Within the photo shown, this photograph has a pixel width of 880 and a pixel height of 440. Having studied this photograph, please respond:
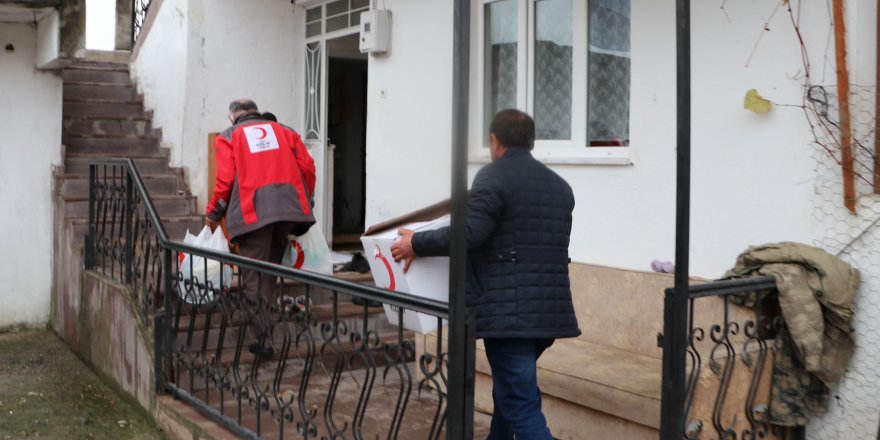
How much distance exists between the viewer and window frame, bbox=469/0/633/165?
625 centimetres

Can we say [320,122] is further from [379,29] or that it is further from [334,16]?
[379,29]

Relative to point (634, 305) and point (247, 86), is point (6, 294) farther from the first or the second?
point (634, 305)

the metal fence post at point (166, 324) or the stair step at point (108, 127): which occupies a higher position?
the stair step at point (108, 127)

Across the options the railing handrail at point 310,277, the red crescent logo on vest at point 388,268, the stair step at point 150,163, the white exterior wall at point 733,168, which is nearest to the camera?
the railing handrail at point 310,277

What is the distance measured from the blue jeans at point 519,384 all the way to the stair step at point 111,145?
22.6ft

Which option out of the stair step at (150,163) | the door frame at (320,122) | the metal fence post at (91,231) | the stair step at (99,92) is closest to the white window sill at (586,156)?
the door frame at (320,122)

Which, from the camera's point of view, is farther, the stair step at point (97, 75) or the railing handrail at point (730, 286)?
the stair step at point (97, 75)

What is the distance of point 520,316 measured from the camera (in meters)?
3.97

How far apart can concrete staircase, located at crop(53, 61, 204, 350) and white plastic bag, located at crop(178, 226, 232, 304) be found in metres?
2.08

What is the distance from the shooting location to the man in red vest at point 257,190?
629cm

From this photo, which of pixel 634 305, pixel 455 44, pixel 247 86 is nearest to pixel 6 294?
pixel 247 86

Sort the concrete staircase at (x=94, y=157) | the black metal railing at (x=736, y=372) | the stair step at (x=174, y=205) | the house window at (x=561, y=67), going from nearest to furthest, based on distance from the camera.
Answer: the black metal railing at (x=736, y=372) < the house window at (x=561, y=67) < the concrete staircase at (x=94, y=157) < the stair step at (x=174, y=205)

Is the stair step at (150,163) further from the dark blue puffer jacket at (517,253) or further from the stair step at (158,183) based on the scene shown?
the dark blue puffer jacket at (517,253)

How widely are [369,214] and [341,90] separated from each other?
3.52 meters
